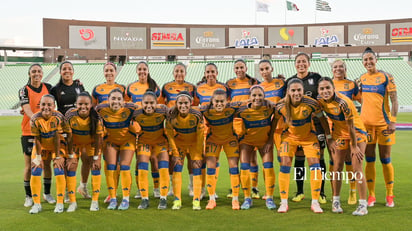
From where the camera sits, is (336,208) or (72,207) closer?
(336,208)

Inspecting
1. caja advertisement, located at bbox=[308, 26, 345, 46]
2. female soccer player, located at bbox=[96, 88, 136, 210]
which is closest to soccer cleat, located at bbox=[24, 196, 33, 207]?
female soccer player, located at bbox=[96, 88, 136, 210]

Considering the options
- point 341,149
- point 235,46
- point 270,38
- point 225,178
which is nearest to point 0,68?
point 235,46

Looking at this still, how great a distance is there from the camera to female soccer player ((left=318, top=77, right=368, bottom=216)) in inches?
206

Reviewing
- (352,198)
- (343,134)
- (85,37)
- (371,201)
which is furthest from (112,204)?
(85,37)

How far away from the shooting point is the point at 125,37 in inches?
1634

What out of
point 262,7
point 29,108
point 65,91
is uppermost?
point 262,7

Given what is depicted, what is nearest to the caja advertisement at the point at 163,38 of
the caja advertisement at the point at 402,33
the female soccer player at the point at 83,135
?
the caja advertisement at the point at 402,33

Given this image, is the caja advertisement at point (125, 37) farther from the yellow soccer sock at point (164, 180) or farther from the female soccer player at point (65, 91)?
the yellow soccer sock at point (164, 180)

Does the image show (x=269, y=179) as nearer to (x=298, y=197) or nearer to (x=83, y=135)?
(x=298, y=197)

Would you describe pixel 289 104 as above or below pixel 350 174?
above

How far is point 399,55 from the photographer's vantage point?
132 ft

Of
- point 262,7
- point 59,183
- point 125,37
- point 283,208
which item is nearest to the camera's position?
point 283,208

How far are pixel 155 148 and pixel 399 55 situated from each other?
40.1 meters

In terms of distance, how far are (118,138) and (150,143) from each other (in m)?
0.47
